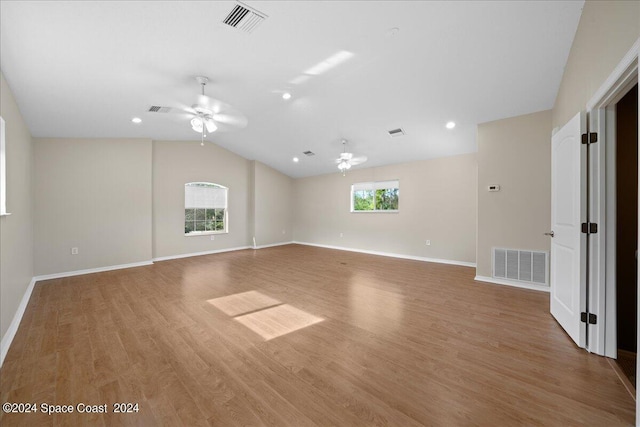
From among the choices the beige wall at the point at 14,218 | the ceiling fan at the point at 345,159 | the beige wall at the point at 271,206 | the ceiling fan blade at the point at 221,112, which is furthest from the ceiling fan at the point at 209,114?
the beige wall at the point at 271,206

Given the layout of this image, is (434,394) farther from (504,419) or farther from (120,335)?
(120,335)

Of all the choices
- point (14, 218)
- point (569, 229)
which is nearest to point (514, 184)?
point (569, 229)

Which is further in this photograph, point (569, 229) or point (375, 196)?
point (375, 196)

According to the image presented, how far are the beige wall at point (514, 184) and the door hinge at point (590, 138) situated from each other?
185cm

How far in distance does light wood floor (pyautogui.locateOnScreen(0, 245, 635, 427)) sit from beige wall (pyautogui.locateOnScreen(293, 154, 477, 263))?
2.00 m

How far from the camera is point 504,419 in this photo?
1.49 meters

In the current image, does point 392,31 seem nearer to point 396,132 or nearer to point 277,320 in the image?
point 396,132

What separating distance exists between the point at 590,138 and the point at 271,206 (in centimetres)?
770

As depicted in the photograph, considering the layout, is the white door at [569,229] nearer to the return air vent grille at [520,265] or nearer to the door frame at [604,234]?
the door frame at [604,234]

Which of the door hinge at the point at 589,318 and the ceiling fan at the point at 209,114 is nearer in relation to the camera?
the door hinge at the point at 589,318

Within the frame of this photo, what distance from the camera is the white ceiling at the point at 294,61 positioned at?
227cm

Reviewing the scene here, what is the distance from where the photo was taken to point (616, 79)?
1.75 meters

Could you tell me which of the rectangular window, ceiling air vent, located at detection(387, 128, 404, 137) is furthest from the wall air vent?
the rectangular window

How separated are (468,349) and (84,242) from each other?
22.1 feet
